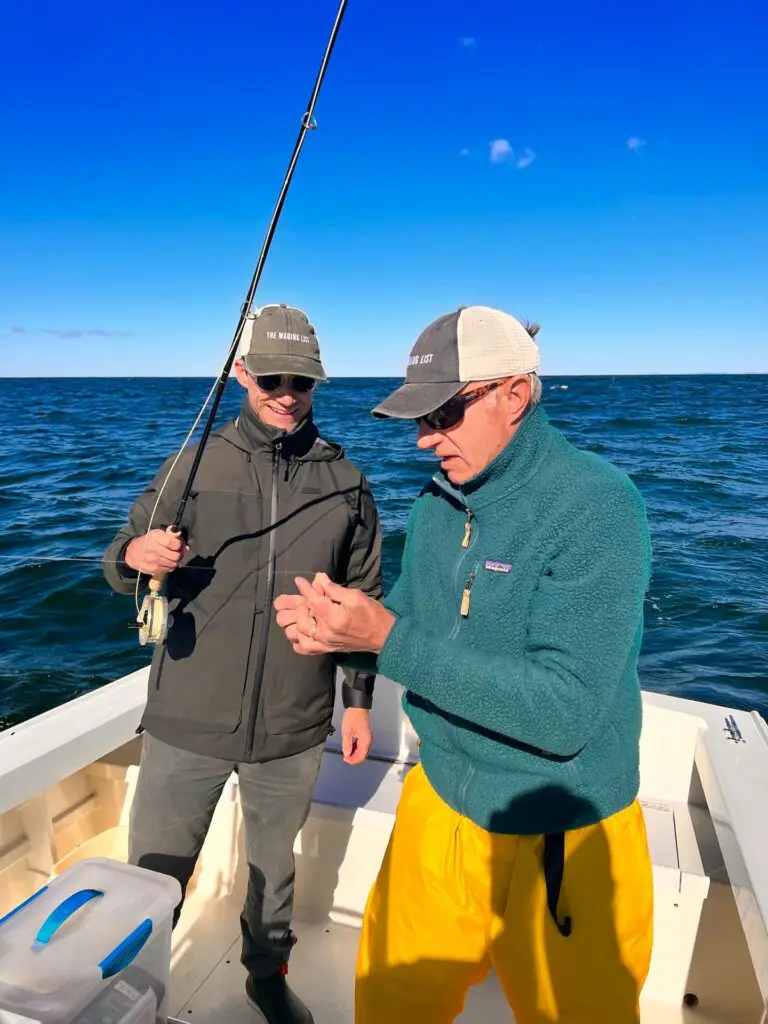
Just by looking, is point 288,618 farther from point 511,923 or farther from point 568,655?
point 511,923

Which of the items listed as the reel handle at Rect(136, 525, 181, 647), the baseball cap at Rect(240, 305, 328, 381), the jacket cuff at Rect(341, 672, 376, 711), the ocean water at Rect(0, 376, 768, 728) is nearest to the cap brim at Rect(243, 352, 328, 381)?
the baseball cap at Rect(240, 305, 328, 381)

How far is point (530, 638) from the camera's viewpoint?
5.06 feet

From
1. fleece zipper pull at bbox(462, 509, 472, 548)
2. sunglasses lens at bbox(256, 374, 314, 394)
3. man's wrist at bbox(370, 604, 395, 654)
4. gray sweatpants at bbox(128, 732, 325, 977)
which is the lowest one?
gray sweatpants at bbox(128, 732, 325, 977)

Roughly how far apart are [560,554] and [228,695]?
1.33 m

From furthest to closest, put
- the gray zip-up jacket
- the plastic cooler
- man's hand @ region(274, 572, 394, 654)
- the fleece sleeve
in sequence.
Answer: the gray zip-up jacket
man's hand @ region(274, 572, 394, 654)
the fleece sleeve
the plastic cooler

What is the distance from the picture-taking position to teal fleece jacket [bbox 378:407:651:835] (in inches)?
57.1

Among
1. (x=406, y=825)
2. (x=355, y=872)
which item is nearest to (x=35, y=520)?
(x=355, y=872)

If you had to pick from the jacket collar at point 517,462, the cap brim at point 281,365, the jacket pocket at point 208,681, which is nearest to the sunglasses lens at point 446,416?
the jacket collar at point 517,462

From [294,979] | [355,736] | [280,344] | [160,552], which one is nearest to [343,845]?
[294,979]

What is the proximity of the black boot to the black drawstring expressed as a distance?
140cm

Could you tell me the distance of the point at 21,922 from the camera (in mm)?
1471

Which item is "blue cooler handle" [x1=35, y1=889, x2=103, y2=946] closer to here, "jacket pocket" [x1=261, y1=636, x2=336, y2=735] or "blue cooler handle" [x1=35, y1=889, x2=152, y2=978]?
"blue cooler handle" [x1=35, y1=889, x2=152, y2=978]

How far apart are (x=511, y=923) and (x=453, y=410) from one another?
125 centimetres

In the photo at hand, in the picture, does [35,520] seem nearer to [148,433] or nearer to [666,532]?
[666,532]
